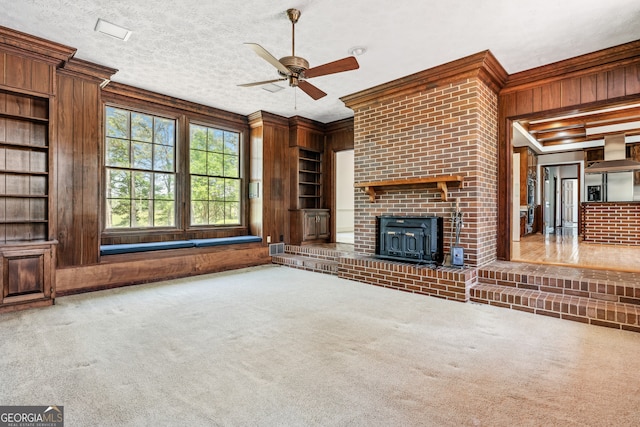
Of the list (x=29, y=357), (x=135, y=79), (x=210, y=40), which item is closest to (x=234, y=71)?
(x=210, y=40)

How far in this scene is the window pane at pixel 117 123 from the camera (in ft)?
15.7

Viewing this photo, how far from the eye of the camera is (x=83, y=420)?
5.25ft

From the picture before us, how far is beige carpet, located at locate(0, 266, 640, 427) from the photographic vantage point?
1.67 m

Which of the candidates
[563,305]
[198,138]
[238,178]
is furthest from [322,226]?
[563,305]

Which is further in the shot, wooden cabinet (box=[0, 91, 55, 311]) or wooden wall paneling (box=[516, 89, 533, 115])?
wooden wall paneling (box=[516, 89, 533, 115])

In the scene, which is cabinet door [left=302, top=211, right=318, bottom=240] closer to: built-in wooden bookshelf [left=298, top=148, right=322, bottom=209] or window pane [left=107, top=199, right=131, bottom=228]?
built-in wooden bookshelf [left=298, top=148, right=322, bottom=209]

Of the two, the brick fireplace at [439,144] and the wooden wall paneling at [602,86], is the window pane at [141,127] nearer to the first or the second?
the brick fireplace at [439,144]

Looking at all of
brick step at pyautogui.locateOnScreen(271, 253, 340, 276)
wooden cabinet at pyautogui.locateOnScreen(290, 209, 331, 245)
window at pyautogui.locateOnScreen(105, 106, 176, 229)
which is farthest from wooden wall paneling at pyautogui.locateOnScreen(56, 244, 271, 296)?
wooden cabinet at pyautogui.locateOnScreen(290, 209, 331, 245)

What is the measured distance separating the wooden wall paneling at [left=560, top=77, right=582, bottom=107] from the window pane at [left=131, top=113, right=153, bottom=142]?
5.83m

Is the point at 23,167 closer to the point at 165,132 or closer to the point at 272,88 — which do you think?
the point at 165,132

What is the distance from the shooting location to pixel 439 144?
4289 millimetres

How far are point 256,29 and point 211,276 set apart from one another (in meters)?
3.50

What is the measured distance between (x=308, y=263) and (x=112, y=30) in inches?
157

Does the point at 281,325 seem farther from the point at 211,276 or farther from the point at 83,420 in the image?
the point at 211,276
